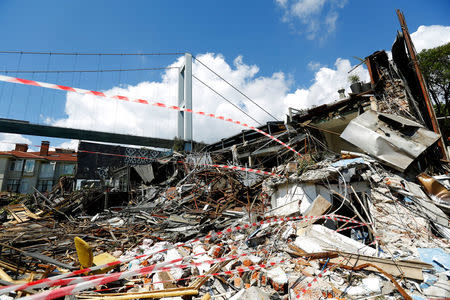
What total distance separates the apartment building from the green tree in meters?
42.5

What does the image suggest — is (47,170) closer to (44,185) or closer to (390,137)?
(44,185)

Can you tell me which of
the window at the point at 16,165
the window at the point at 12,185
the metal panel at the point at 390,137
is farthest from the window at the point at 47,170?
the metal panel at the point at 390,137

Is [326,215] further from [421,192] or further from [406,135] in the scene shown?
[406,135]

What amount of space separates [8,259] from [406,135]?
897cm

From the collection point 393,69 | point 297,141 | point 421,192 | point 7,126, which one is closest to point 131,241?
point 421,192

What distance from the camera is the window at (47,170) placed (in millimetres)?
31234

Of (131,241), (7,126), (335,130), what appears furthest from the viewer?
(7,126)

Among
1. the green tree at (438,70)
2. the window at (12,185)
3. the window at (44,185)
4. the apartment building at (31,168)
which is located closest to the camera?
the green tree at (438,70)

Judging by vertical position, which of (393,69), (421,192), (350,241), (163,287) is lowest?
(163,287)

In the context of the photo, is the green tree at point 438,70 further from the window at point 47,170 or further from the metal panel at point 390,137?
the window at point 47,170

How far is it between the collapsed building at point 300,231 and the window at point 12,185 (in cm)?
2794

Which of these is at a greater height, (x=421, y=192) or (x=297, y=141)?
(x=297, y=141)

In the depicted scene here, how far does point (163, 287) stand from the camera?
110 inches

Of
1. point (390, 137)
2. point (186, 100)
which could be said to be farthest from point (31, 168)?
point (390, 137)
